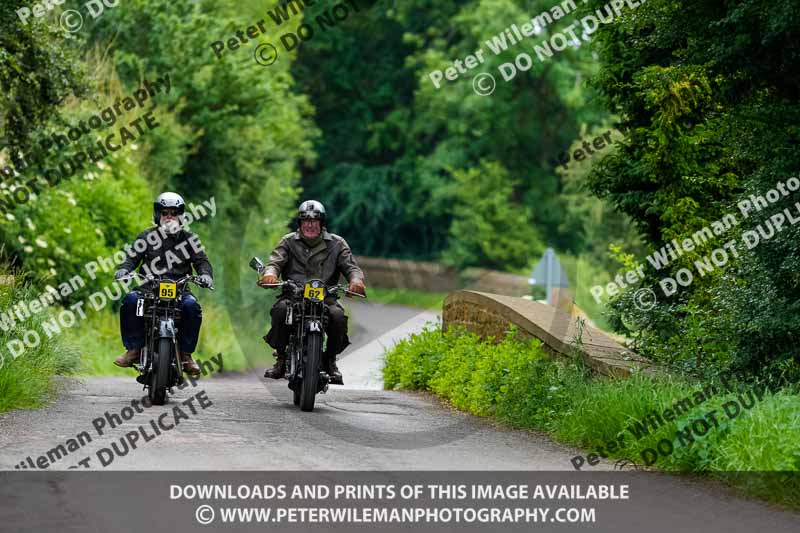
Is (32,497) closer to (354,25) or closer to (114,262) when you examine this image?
(114,262)

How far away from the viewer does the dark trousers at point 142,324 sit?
13.5 metres

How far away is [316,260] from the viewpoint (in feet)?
46.0

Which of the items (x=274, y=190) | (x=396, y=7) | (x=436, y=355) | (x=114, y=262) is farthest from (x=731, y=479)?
(x=396, y=7)

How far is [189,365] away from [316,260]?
1.58 m

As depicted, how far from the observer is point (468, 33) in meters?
55.7

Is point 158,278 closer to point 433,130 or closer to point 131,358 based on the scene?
point 131,358

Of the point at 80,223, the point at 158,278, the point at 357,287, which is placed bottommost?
the point at 357,287

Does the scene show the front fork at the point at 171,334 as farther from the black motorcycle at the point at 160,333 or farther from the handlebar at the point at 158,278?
the handlebar at the point at 158,278

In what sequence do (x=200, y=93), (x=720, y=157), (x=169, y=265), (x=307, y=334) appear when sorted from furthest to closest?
(x=200, y=93)
(x=720, y=157)
(x=169, y=265)
(x=307, y=334)

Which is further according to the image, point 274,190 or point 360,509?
point 274,190

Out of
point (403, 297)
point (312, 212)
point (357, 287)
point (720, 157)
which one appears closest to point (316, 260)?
point (312, 212)

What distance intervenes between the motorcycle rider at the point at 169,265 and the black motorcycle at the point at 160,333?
6.7 inches

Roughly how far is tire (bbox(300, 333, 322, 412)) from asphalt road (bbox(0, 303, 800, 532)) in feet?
0.48

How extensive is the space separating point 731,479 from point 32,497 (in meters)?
4.43
